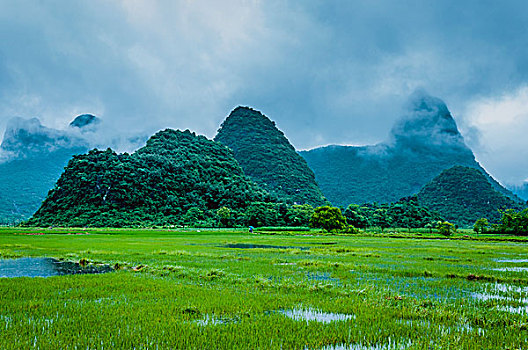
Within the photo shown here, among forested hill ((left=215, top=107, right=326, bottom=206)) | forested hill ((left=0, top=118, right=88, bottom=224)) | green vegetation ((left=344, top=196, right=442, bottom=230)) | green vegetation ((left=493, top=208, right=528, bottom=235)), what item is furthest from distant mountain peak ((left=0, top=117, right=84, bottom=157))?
green vegetation ((left=493, top=208, right=528, bottom=235))

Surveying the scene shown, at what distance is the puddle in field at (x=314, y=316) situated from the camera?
6.44m

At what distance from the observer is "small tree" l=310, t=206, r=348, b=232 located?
53.2 m

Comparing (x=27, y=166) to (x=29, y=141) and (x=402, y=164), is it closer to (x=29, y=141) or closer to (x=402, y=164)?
(x=29, y=141)

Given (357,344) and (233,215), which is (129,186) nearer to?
(233,215)

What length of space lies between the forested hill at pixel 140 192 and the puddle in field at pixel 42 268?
5134 cm

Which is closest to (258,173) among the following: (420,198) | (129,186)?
(420,198)

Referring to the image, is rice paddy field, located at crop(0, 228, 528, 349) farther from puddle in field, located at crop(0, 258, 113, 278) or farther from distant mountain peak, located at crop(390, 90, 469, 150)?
distant mountain peak, located at crop(390, 90, 469, 150)

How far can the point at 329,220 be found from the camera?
174 feet

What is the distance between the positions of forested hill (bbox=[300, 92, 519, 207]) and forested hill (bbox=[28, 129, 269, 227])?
84.8 m

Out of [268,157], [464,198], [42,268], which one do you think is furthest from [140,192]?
[464,198]

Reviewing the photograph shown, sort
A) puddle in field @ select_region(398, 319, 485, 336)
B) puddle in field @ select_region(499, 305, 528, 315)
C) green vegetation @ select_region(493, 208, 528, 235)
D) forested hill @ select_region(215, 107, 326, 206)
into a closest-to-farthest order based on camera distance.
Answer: puddle in field @ select_region(398, 319, 485, 336) → puddle in field @ select_region(499, 305, 528, 315) → green vegetation @ select_region(493, 208, 528, 235) → forested hill @ select_region(215, 107, 326, 206)

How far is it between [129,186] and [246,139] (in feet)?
279

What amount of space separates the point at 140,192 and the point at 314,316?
74.3 meters

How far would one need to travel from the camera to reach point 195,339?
5.24 meters
